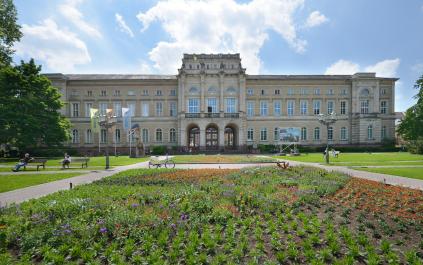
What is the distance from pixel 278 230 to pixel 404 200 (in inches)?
238

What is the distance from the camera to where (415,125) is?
43.8m

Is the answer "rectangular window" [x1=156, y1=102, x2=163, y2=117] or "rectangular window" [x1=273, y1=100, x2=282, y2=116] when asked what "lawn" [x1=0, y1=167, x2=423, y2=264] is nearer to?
"rectangular window" [x1=156, y1=102, x2=163, y2=117]

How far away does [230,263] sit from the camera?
16.3ft

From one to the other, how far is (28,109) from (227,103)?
123ft

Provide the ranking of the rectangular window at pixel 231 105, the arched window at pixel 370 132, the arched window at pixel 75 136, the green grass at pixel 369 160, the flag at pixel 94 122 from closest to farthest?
1. the green grass at pixel 369 160
2. the flag at pixel 94 122
3. the rectangular window at pixel 231 105
4. the arched window at pixel 75 136
5. the arched window at pixel 370 132

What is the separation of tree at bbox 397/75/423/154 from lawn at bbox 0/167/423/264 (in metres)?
43.5

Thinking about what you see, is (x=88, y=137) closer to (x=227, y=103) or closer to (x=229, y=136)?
(x=227, y=103)

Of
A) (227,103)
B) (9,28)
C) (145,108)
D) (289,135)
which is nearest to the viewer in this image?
(9,28)

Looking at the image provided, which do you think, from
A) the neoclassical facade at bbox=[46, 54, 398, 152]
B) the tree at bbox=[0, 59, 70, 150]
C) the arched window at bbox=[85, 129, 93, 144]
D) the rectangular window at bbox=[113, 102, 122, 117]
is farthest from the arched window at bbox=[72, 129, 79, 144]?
the tree at bbox=[0, 59, 70, 150]

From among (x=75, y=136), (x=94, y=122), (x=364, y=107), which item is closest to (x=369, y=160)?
(x=364, y=107)

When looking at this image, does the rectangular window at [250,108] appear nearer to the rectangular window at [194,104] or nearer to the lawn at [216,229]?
the rectangular window at [194,104]

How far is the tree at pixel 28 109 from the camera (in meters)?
36.7

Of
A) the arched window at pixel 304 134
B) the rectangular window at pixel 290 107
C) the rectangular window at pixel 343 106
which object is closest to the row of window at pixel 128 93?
the rectangular window at pixel 290 107

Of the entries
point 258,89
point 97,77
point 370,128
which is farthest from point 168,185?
point 370,128
